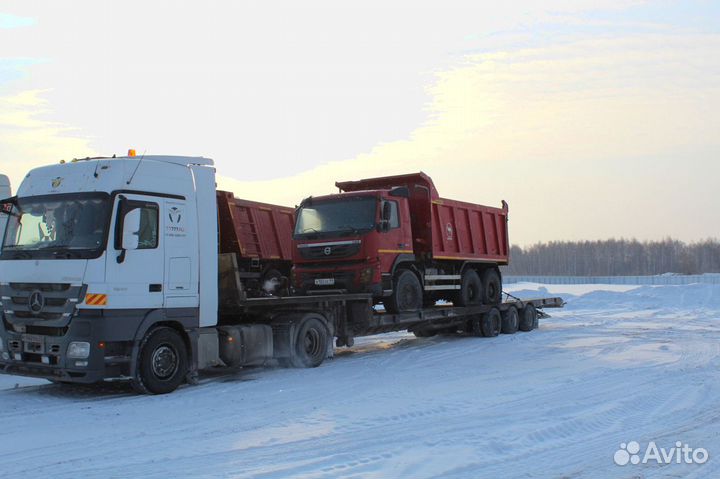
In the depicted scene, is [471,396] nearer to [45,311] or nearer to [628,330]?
[45,311]

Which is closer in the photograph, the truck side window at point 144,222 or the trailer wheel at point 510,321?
the truck side window at point 144,222

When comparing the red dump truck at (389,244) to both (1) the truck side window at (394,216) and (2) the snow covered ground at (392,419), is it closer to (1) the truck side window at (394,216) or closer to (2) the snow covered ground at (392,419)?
(1) the truck side window at (394,216)

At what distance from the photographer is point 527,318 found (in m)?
20.5

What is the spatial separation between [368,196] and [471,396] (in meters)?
6.01

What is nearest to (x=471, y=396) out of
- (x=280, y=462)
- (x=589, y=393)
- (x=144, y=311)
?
(x=589, y=393)

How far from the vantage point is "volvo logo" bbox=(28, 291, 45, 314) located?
9664mm

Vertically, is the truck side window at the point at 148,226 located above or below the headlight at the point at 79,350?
above

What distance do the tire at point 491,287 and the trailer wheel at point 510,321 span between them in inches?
16.7

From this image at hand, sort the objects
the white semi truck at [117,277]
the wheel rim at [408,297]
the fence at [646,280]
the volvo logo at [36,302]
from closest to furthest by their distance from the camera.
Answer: the white semi truck at [117,277]
the volvo logo at [36,302]
the wheel rim at [408,297]
the fence at [646,280]

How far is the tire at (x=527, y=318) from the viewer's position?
2036 centimetres

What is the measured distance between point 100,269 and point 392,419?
4.38m

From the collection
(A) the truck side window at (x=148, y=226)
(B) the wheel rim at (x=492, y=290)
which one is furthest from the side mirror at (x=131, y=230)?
(B) the wheel rim at (x=492, y=290)

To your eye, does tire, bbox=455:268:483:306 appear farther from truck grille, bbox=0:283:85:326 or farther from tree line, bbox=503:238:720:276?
tree line, bbox=503:238:720:276

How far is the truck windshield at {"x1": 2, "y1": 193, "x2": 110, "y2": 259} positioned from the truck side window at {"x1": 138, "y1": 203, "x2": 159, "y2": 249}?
1.75 feet
